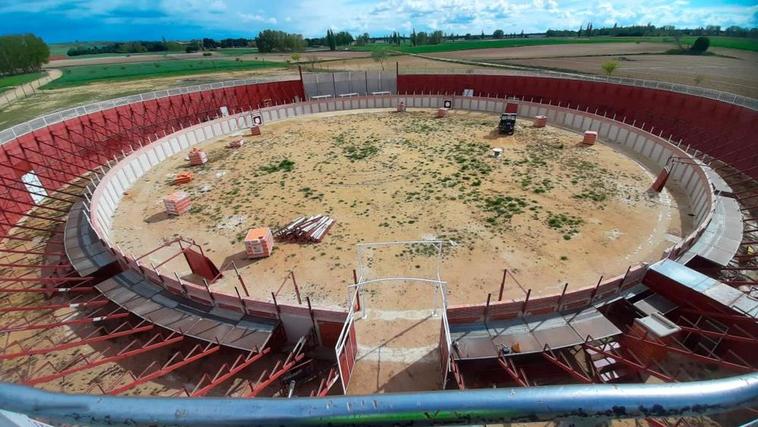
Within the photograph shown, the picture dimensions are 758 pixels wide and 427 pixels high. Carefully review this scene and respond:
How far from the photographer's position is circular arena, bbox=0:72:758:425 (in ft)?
42.4

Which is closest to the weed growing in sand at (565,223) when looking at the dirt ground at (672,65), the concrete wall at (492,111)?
the concrete wall at (492,111)

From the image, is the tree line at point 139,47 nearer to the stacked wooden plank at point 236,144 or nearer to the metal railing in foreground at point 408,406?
the stacked wooden plank at point 236,144

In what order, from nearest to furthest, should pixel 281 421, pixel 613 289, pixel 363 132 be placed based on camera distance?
pixel 281 421, pixel 613 289, pixel 363 132

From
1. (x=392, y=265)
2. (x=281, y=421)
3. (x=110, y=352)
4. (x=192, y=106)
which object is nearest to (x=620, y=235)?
(x=392, y=265)

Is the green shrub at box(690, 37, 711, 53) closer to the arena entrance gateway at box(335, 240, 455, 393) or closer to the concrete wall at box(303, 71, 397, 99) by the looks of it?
the concrete wall at box(303, 71, 397, 99)

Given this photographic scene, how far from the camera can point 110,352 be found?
1466cm

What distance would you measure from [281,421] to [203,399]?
46 centimetres

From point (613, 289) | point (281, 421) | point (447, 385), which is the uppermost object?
point (281, 421)

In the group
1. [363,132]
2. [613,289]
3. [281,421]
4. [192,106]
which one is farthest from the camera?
[192,106]

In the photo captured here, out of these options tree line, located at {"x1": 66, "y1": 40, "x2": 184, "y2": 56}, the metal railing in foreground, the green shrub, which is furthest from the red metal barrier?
tree line, located at {"x1": 66, "y1": 40, "x2": 184, "y2": 56}

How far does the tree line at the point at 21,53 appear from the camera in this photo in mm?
75812

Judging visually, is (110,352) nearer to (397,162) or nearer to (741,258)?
(397,162)

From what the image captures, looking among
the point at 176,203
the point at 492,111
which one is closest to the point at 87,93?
the point at 176,203

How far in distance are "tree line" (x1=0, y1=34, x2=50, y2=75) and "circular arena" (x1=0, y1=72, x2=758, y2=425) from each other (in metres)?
69.5
